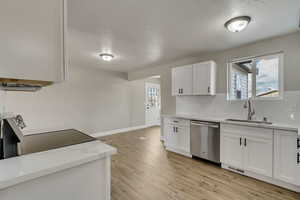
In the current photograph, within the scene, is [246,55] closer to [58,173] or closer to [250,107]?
[250,107]

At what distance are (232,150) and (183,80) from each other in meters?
1.88

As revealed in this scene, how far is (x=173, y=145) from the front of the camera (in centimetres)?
351

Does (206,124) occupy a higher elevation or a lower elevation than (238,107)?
lower

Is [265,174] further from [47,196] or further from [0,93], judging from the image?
[0,93]

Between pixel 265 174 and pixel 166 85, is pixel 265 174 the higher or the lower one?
the lower one

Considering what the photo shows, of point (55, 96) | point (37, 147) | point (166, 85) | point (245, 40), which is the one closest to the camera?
point (37, 147)

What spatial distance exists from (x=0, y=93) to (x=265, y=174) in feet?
18.4

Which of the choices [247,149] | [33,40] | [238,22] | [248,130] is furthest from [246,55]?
[33,40]

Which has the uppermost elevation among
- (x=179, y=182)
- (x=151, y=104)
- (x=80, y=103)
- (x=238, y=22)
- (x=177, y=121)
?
(x=238, y=22)

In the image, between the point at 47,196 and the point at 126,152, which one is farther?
the point at 126,152

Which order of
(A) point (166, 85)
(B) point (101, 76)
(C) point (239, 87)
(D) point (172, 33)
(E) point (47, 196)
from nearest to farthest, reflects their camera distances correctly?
(E) point (47, 196), (D) point (172, 33), (C) point (239, 87), (A) point (166, 85), (B) point (101, 76)

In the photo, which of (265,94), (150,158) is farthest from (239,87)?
(150,158)

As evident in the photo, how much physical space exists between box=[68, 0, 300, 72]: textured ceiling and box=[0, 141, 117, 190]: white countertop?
1652 millimetres

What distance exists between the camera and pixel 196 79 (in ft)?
10.9
